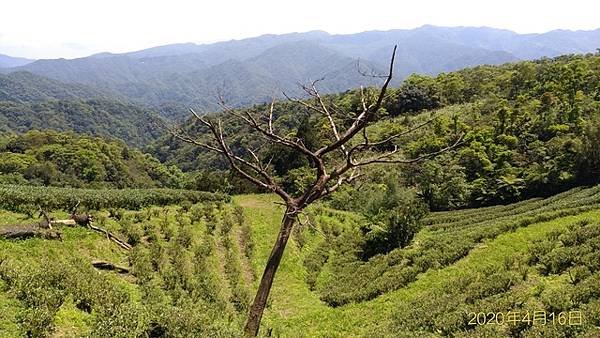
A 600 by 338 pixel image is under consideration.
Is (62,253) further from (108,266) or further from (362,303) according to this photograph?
(362,303)

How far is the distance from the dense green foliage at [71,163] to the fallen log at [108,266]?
189ft

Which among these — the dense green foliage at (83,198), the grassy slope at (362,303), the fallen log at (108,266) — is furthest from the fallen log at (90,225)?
the grassy slope at (362,303)

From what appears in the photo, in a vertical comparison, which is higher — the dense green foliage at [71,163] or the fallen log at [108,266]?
the fallen log at [108,266]

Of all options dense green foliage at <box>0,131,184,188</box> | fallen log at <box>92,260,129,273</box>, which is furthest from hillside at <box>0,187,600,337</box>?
dense green foliage at <box>0,131,184,188</box>

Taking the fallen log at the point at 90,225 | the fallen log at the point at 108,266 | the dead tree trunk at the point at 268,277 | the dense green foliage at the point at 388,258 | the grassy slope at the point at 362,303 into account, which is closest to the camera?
the dead tree trunk at the point at 268,277

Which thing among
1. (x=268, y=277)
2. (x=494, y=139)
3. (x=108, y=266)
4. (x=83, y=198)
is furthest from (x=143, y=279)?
(x=494, y=139)

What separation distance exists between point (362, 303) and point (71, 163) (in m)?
81.3

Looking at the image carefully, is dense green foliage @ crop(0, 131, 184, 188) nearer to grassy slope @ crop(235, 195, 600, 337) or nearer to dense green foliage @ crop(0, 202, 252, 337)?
dense green foliage @ crop(0, 202, 252, 337)

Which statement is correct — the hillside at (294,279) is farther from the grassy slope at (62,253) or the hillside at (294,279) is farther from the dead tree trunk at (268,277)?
the dead tree trunk at (268,277)

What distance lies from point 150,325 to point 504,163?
3395 cm

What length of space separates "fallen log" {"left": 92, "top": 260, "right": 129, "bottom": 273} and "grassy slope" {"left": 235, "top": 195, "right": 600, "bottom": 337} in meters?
4.62

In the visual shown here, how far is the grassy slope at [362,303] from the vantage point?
41.9ft

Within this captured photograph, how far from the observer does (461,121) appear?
5019 centimetres

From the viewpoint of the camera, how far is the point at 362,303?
48.5ft
